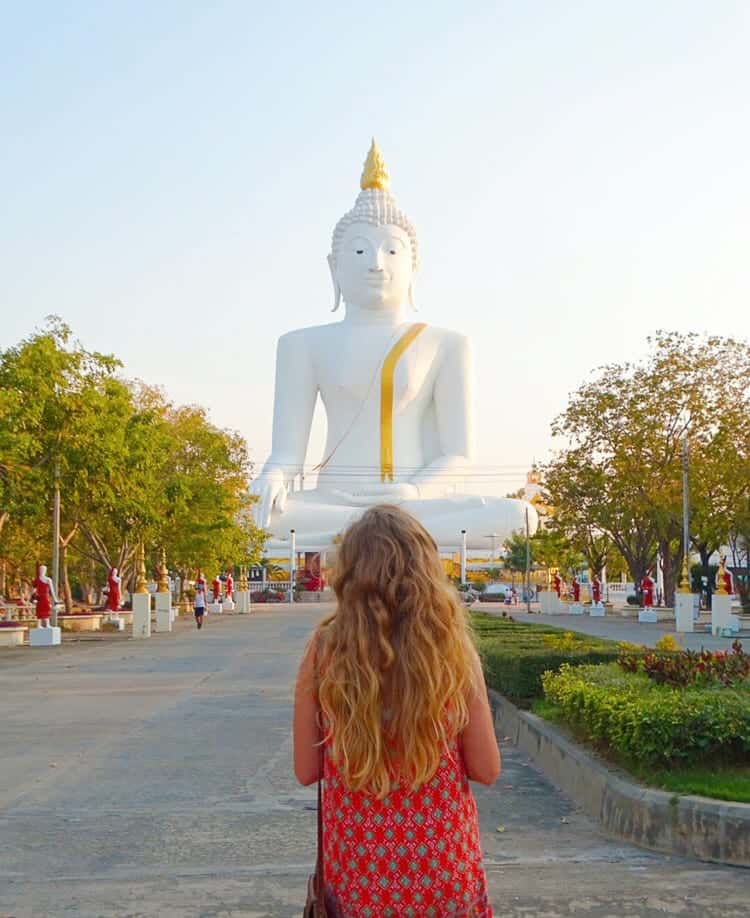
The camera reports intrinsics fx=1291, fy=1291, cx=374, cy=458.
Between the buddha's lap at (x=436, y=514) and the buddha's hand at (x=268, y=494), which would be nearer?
the buddha's hand at (x=268, y=494)

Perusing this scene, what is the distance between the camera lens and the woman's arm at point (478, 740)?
2939 mm

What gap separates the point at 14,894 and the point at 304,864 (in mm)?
1254

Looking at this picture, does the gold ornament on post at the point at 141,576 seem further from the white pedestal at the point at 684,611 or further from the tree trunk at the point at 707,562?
the tree trunk at the point at 707,562

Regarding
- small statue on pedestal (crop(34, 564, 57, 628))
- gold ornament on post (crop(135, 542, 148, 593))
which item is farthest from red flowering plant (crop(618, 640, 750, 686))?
gold ornament on post (crop(135, 542, 148, 593))

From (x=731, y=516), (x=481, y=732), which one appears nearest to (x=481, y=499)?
(x=731, y=516)

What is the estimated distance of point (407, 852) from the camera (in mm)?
2846

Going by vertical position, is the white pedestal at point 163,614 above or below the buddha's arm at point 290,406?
below

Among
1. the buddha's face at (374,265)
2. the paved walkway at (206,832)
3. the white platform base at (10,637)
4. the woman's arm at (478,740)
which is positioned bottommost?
the paved walkway at (206,832)

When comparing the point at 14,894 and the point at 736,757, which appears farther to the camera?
the point at 736,757

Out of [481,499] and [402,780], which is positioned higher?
[481,499]

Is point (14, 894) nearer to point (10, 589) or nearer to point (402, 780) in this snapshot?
point (402, 780)

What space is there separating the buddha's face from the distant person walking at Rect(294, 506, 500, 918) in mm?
39888

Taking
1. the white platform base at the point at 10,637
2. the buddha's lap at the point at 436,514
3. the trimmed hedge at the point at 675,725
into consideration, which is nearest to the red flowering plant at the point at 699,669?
the trimmed hedge at the point at 675,725

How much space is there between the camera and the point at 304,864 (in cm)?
574
